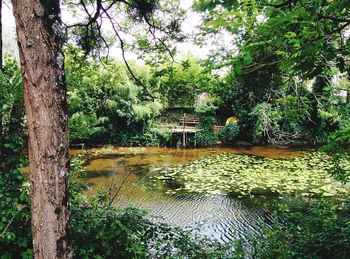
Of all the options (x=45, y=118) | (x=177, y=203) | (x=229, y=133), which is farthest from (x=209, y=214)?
(x=229, y=133)

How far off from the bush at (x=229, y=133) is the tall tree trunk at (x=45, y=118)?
A: 640 inches

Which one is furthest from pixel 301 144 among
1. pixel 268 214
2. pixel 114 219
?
pixel 114 219

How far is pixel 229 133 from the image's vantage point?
57.4 ft

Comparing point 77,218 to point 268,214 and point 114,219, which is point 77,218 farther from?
point 268,214

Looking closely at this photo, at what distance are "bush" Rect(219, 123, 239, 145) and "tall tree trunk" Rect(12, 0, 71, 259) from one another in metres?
16.2

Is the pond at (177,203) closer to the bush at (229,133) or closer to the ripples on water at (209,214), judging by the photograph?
the ripples on water at (209,214)

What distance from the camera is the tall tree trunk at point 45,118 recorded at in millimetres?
1570

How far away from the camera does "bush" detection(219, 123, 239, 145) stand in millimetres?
17422

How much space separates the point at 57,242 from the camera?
1.69 metres

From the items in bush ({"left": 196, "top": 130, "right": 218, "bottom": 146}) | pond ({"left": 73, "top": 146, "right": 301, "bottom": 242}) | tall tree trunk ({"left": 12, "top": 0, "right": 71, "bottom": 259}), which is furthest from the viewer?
bush ({"left": 196, "top": 130, "right": 218, "bottom": 146})

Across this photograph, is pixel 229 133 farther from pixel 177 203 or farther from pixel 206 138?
pixel 177 203

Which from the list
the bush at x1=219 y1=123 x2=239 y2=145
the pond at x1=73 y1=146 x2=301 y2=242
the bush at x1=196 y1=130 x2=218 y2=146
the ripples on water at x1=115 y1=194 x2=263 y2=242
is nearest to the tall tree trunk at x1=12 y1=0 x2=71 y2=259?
the pond at x1=73 y1=146 x2=301 y2=242

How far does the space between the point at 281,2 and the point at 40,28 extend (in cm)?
175

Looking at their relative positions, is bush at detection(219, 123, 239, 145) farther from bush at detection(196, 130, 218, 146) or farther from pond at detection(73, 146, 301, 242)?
pond at detection(73, 146, 301, 242)
